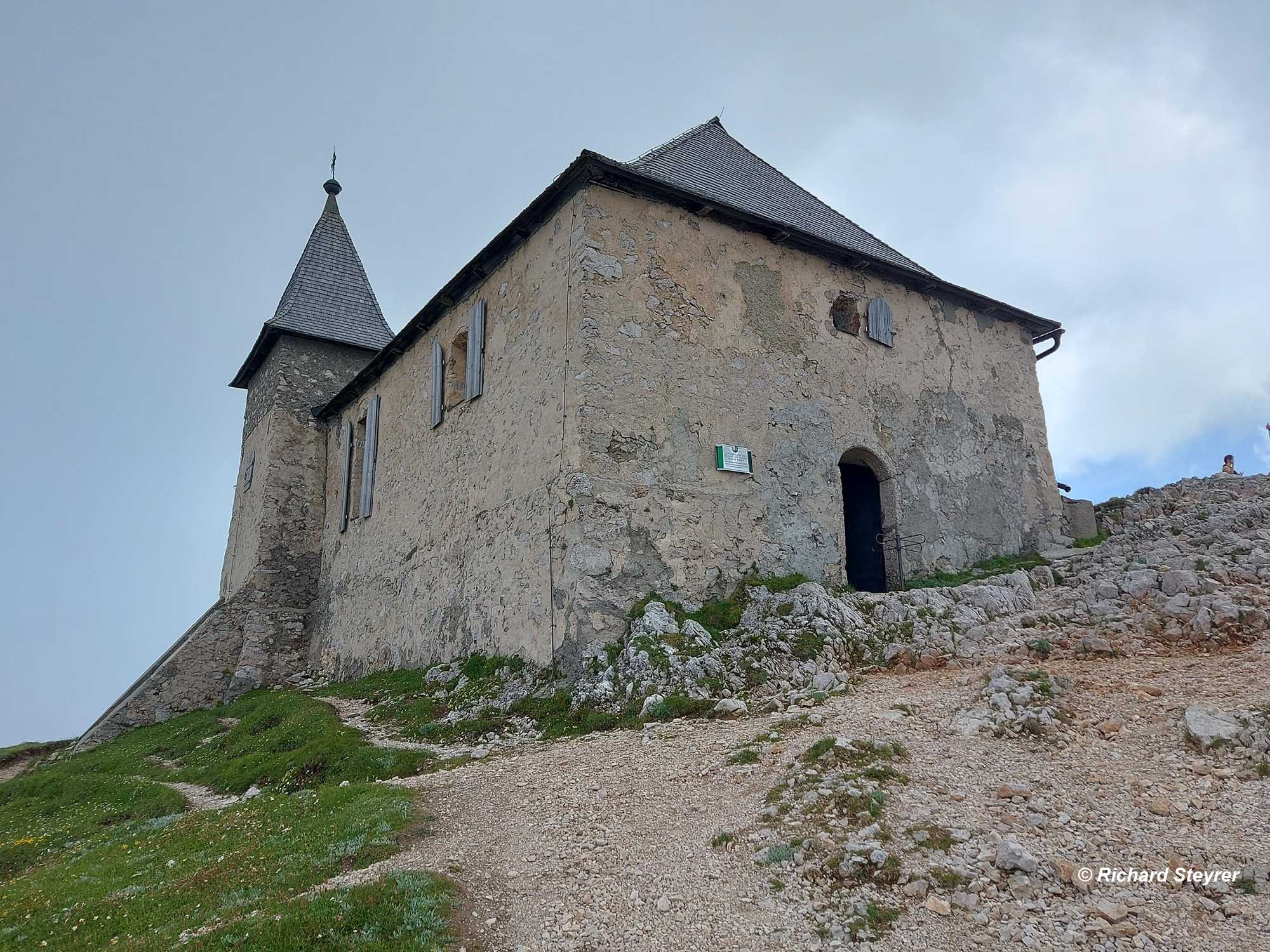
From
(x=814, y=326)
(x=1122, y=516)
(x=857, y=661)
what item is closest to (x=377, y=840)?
(x=857, y=661)

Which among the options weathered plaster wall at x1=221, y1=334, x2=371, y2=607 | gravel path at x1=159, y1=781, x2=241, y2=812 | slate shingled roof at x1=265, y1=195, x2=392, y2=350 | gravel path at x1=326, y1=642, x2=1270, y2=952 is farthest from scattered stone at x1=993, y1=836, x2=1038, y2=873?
slate shingled roof at x1=265, y1=195, x2=392, y2=350

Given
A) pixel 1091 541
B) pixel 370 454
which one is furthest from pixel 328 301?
pixel 1091 541

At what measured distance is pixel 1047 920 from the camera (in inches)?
140

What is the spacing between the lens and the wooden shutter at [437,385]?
1360cm

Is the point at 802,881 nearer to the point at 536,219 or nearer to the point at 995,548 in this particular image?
the point at 536,219

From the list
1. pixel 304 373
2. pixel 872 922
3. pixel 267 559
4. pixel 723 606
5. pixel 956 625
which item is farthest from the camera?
pixel 304 373

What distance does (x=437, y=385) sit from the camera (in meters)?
13.8

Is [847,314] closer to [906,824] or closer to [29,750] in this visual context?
[906,824]

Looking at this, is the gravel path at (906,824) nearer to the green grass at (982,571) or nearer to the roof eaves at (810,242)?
the green grass at (982,571)

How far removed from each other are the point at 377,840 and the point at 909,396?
10436 mm

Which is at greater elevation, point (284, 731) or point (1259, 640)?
point (1259, 640)

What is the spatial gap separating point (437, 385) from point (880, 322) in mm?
7475

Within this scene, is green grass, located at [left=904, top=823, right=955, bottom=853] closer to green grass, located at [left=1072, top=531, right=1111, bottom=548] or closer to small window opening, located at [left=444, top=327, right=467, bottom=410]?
green grass, located at [left=1072, top=531, right=1111, bottom=548]

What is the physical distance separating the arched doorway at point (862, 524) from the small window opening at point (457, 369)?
21.2 ft
